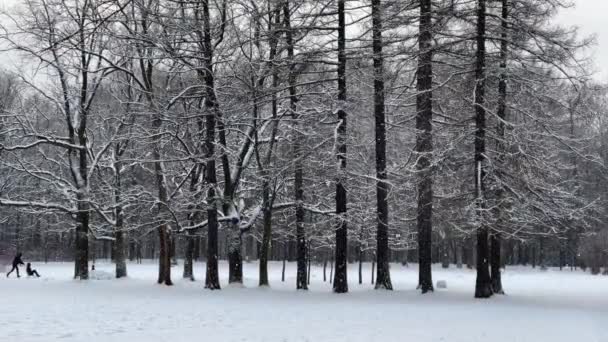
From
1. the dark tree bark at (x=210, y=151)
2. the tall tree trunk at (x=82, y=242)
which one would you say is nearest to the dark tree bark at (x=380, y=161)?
the dark tree bark at (x=210, y=151)

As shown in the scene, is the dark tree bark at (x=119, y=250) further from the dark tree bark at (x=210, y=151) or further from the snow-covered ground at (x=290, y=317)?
the snow-covered ground at (x=290, y=317)

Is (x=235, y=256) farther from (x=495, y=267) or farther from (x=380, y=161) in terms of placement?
(x=495, y=267)

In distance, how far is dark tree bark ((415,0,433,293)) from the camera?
18625 millimetres

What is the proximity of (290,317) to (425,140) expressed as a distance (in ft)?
28.1

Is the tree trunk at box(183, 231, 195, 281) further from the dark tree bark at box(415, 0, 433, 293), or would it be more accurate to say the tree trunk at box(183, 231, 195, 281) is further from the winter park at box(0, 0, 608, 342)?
the dark tree bark at box(415, 0, 433, 293)

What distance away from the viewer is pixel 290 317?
13.1 meters

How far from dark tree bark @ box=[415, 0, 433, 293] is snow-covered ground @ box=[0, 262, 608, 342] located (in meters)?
1.36

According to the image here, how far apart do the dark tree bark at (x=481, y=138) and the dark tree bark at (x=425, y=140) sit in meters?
1.41

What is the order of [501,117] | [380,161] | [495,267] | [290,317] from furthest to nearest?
[495,267], [380,161], [501,117], [290,317]

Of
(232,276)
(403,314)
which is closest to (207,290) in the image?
(232,276)

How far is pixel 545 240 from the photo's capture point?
2228 inches

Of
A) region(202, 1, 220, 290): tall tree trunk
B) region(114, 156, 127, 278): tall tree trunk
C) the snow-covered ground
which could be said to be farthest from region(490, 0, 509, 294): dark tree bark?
region(114, 156, 127, 278): tall tree trunk

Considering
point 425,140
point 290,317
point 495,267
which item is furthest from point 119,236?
point 290,317

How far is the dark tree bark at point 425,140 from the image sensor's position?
1862 centimetres
